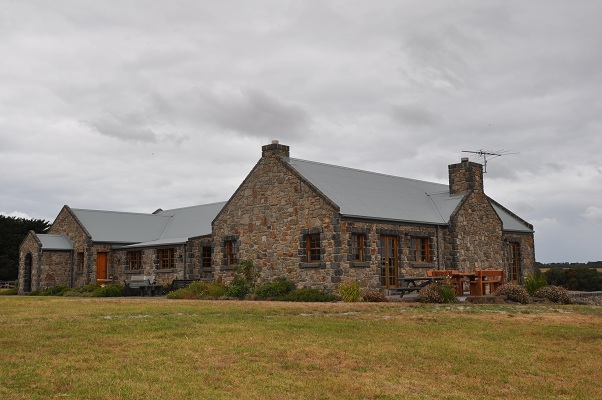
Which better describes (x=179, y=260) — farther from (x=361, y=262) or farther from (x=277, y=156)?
(x=361, y=262)

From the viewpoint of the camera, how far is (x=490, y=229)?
3253 centimetres

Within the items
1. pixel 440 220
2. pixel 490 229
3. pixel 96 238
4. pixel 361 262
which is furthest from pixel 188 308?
pixel 96 238

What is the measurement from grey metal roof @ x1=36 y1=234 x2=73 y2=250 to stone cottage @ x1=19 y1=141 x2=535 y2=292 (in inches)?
7.7

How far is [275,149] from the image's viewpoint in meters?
28.8

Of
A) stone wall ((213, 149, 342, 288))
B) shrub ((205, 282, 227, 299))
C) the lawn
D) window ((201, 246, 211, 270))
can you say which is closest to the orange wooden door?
window ((201, 246, 211, 270))

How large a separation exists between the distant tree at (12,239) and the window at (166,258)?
820 inches

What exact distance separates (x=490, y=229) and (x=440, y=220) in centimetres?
430

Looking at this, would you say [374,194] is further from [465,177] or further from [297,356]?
[297,356]

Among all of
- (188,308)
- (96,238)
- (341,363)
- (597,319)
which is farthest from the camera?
(96,238)

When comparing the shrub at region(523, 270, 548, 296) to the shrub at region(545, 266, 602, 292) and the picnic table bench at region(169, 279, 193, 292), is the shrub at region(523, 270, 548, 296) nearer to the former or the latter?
the shrub at region(545, 266, 602, 292)

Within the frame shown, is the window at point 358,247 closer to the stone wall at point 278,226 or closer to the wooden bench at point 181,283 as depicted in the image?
the stone wall at point 278,226

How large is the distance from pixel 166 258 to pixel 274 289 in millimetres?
13180

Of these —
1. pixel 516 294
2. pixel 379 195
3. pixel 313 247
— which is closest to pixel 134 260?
pixel 313 247

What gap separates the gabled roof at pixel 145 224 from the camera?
133 ft
